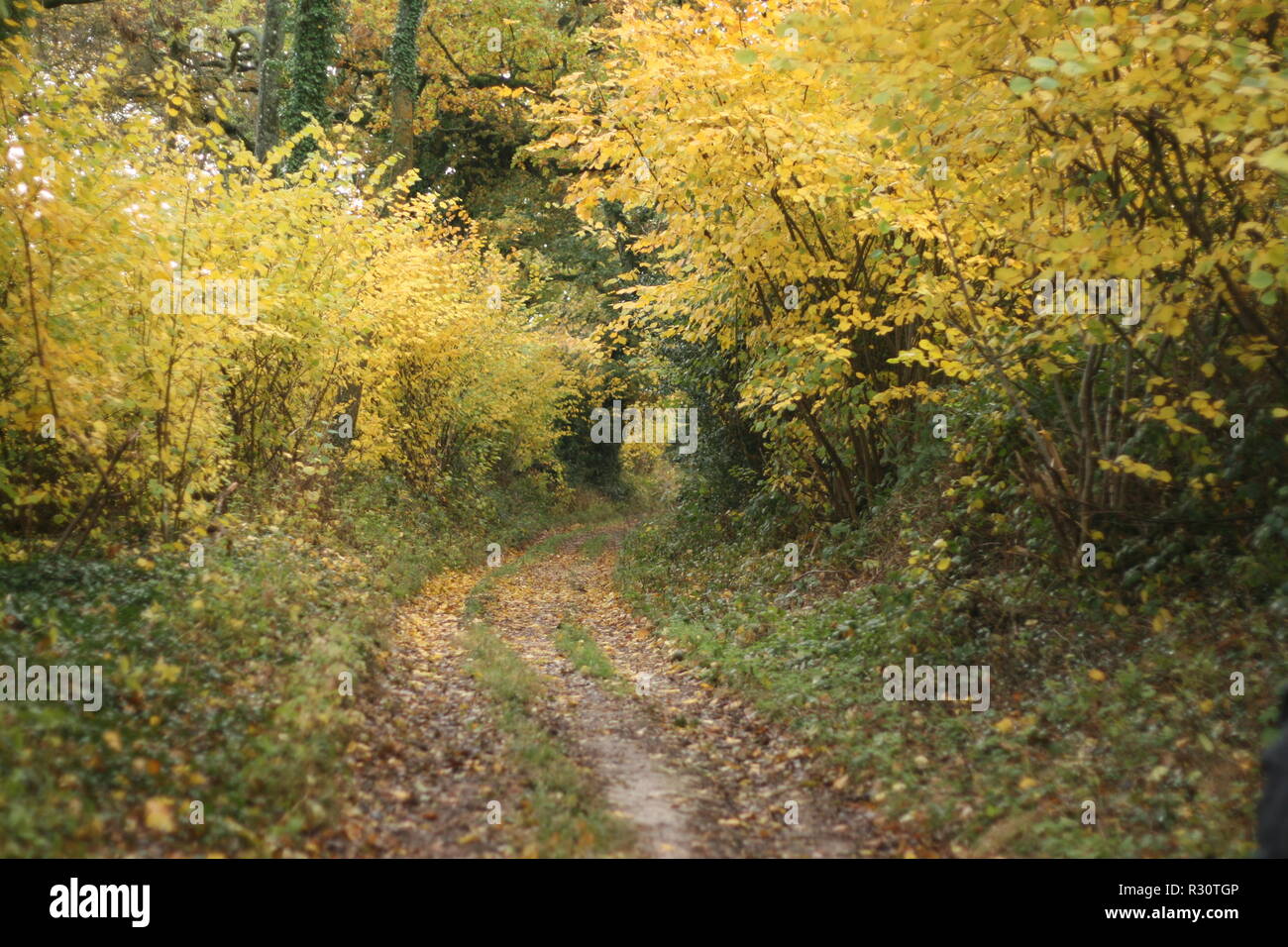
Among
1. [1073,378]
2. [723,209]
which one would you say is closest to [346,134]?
[723,209]

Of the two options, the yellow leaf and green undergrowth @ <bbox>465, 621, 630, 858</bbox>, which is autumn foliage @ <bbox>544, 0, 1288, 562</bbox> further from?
the yellow leaf

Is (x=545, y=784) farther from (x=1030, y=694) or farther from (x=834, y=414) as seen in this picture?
(x=834, y=414)

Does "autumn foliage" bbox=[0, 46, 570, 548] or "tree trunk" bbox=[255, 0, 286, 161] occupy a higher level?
"tree trunk" bbox=[255, 0, 286, 161]

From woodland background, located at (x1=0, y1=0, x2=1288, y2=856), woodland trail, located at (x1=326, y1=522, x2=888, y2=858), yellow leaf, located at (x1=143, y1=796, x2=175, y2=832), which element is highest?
woodland background, located at (x1=0, y1=0, x2=1288, y2=856)

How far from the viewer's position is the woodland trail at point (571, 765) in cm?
524

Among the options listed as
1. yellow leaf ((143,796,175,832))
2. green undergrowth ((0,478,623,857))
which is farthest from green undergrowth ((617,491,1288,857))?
yellow leaf ((143,796,175,832))

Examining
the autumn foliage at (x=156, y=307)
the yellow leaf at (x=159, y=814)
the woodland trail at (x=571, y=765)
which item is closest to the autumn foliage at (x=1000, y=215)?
Result: the woodland trail at (x=571, y=765)

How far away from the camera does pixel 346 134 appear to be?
11.8 meters

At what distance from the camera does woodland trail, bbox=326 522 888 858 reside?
17.2 ft

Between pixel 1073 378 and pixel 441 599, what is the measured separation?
29.5ft

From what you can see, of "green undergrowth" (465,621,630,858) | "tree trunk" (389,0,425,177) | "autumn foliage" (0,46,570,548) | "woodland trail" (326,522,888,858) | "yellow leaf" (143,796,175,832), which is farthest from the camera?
"tree trunk" (389,0,425,177)

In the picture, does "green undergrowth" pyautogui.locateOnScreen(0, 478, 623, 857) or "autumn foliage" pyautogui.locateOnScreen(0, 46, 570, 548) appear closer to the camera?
"green undergrowth" pyautogui.locateOnScreen(0, 478, 623, 857)

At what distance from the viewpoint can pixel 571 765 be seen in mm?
6211
